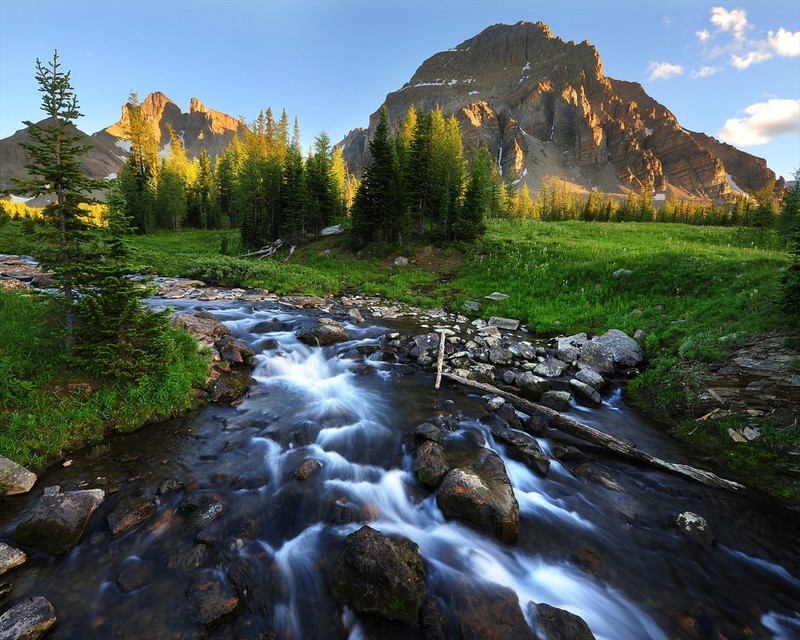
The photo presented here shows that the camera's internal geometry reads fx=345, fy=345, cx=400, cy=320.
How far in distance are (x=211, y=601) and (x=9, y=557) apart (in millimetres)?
3007

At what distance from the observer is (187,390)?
927 centimetres

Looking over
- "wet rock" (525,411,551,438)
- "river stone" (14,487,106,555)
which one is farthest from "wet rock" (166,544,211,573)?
"wet rock" (525,411,551,438)

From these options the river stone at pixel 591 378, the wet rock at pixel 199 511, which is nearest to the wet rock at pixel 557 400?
the river stone at pixel 591 378

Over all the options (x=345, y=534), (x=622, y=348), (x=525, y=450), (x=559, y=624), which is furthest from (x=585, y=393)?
(x=345, y=534)

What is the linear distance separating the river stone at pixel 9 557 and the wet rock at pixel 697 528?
10.8 m

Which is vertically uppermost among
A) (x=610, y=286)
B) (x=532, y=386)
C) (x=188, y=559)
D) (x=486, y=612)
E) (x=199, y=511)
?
(x=610, y=286)

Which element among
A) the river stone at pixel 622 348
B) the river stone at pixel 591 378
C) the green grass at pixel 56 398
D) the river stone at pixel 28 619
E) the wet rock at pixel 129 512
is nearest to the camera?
the river stone at pixel 28 619

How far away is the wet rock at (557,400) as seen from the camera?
399 inches

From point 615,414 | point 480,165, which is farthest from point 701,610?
point 480,165

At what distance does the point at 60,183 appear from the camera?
7469 millimetres

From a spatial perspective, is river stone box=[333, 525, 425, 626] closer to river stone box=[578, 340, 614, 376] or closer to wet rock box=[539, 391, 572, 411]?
wet rock box=[539, 391, 572, 411]

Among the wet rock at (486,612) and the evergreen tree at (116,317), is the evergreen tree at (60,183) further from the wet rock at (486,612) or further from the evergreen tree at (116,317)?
the wet rock at (486,612)

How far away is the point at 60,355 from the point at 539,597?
11025mm

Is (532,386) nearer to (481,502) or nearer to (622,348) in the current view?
(622,348)
